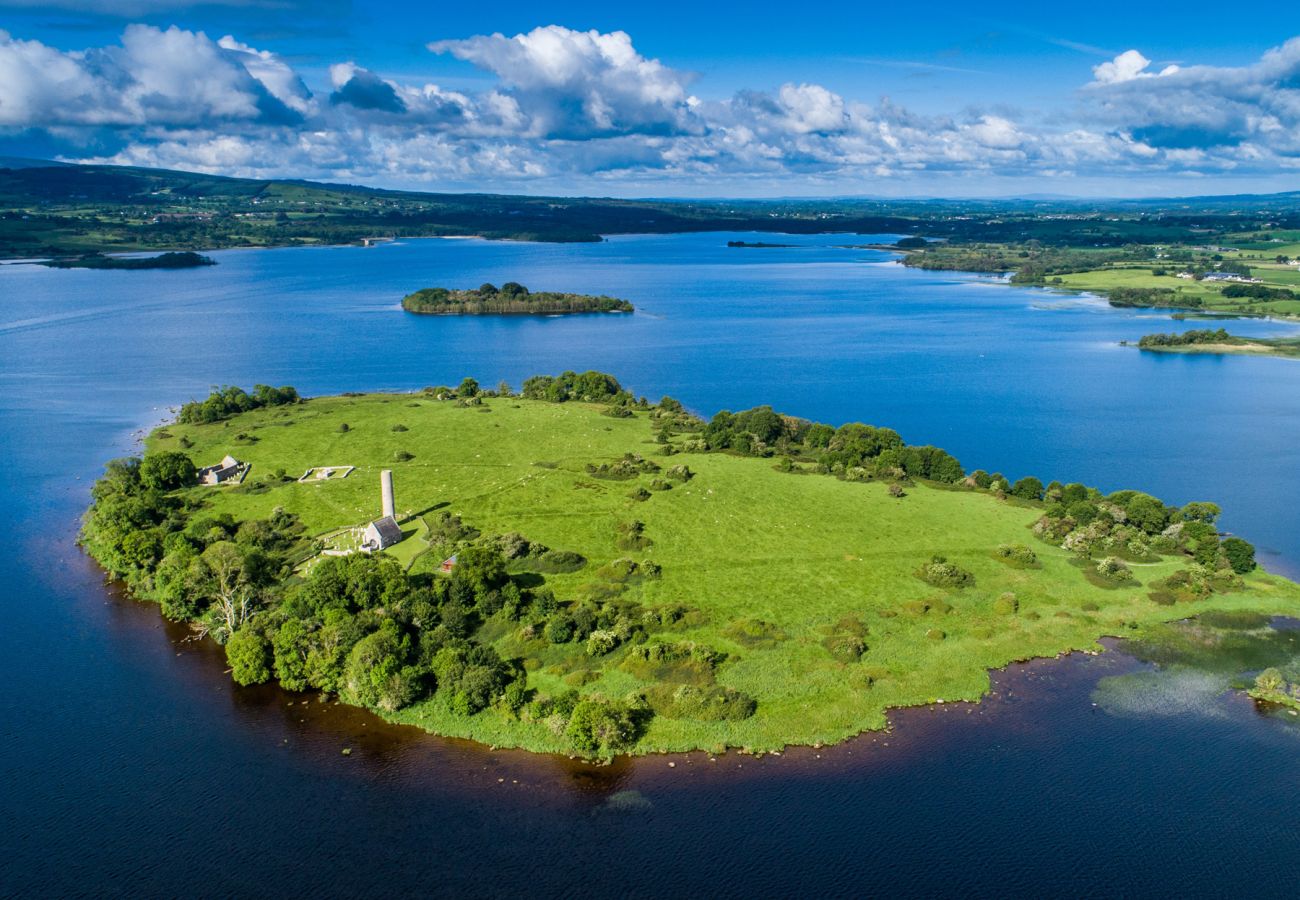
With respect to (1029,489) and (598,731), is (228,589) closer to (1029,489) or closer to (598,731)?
(598,731)

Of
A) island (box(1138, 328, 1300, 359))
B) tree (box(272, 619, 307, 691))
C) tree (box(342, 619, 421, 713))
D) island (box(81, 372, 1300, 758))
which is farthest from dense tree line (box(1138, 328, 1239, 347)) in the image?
tree (box(272, 619, 307, 691))

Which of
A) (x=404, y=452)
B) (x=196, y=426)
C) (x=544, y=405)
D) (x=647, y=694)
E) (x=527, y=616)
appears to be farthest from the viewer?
(x=544, y=405)

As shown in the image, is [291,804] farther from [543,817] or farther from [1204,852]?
[1204,852]

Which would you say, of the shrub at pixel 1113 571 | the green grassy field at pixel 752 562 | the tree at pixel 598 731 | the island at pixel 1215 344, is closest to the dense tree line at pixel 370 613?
the tree at pixel 598 731

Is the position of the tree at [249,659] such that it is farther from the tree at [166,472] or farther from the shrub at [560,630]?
the tree at [166,472]

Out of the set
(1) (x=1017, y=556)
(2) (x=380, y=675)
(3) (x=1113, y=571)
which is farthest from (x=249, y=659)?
(3) (x=1113, y=571)

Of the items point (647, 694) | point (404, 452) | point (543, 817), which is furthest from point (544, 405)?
point (543, 817)
